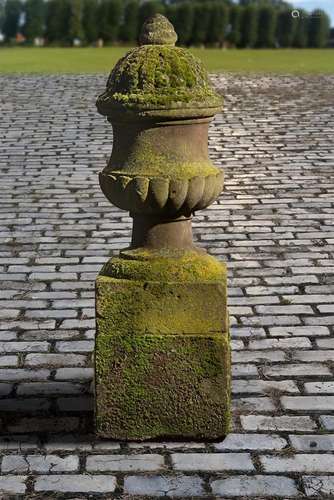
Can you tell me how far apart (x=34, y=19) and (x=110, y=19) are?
3739 millimetres

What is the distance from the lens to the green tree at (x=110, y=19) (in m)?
37.1

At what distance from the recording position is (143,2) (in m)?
39.2

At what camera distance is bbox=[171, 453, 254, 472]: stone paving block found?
3.82 metres

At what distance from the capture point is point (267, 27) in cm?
3741

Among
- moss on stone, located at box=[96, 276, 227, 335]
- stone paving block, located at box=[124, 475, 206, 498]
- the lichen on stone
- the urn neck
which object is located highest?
the lichen on stone

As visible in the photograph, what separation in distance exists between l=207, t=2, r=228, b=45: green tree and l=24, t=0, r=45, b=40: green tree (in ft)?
26.4

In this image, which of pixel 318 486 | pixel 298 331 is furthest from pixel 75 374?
pixel 318 486

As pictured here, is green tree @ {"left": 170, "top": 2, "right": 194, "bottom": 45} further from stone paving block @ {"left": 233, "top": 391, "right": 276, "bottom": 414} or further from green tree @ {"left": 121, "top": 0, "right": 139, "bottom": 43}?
stone paving block @ {"left": 233, "top": 391, "right": 276, "bottom": 414}

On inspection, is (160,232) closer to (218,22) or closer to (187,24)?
(187,24)

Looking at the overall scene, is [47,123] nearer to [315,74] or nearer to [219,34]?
[315,74]

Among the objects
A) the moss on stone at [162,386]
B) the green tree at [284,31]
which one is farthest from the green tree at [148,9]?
the moss on stone at [162,386]

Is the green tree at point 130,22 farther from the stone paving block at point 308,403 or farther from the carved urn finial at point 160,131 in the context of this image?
the carved urn finial at point 160,131

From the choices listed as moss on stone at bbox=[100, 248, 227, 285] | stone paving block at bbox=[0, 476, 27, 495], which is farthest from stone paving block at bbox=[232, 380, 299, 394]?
stone paving block at bbox=[0, 476, 27, 495]

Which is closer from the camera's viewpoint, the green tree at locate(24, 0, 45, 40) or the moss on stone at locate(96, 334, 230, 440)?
the moss on stone at locate(96, 334, 230, 440)
